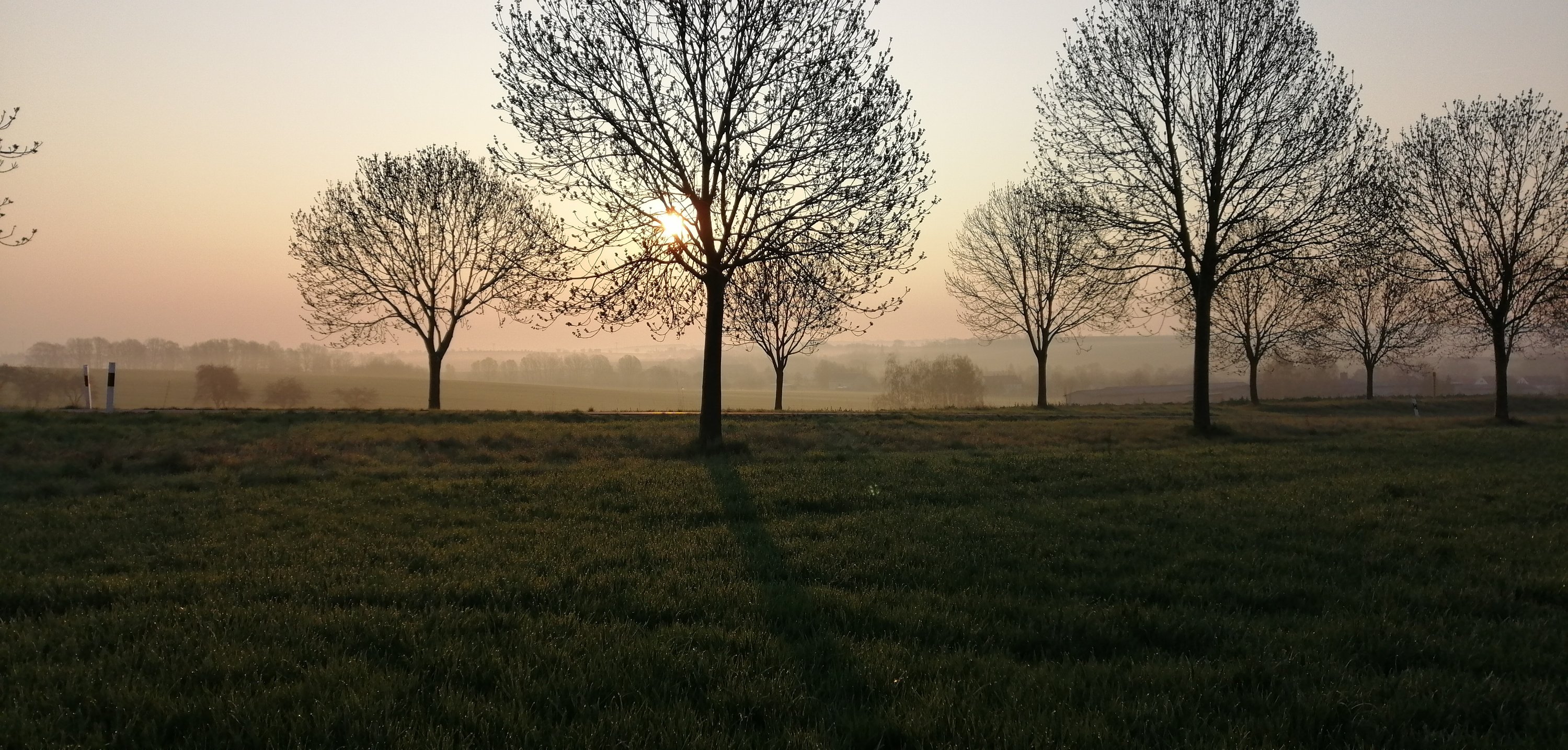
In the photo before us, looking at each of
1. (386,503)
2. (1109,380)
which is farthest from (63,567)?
(1109,380)

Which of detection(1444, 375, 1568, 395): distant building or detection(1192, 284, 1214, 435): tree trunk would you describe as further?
detection(1444, 375, 1568, 395): distant building

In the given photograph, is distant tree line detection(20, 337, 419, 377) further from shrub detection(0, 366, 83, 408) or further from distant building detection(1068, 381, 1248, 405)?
distant building detection(1068, 381, 1248, 405)

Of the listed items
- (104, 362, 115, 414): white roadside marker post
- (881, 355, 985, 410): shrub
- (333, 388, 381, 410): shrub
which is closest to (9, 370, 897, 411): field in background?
(333, 388, 381, 410): shrub

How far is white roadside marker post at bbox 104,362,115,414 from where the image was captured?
20.3 m

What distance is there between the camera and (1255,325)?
154ft

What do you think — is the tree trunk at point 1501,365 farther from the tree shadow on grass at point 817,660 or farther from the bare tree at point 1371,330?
the tree shadow on grass at point 817,660

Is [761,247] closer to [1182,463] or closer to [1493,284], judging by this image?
[1182,463]

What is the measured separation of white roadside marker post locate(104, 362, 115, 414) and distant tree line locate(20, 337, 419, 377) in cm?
10793

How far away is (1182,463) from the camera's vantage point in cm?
1471

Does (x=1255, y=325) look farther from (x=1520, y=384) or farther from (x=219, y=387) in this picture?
(x=219, y=387)

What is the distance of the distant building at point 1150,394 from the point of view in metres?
100

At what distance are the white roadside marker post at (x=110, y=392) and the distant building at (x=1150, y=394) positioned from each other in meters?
91.7

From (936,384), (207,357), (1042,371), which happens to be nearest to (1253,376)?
(1042,371)

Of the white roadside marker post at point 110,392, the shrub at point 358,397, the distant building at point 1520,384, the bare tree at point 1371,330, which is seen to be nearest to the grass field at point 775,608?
the white roadside marker post at point 110,392
